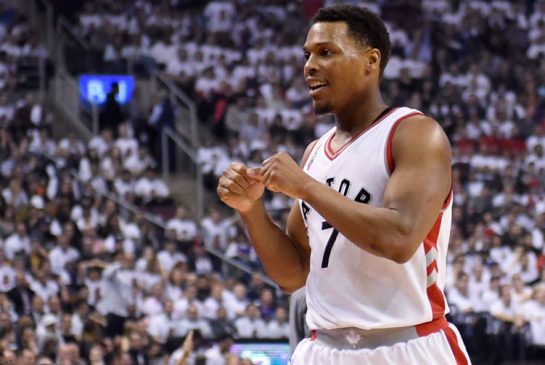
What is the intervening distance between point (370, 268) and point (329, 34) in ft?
2.60

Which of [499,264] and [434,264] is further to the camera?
[499,264]

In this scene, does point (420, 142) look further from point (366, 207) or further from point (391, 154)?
point (366, 207)

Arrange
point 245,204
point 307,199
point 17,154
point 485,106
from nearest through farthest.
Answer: point 307,199
point 245,204
point 17,154
point 485,106

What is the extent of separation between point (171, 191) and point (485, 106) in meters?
5.89

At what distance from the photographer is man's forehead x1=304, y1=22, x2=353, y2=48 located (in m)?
3.75

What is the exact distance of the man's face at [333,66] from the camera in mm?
3734

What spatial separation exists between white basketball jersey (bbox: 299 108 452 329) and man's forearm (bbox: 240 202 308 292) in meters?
0.28

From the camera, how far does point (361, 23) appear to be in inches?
149

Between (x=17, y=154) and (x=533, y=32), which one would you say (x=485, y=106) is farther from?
(x=17, y=154)

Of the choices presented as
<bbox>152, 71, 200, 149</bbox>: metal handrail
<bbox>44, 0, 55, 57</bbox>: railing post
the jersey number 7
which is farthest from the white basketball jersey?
<bbox>44, 0, 55, 57</bbox>: railing post

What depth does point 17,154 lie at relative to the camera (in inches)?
601

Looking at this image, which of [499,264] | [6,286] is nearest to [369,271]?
[6,286]

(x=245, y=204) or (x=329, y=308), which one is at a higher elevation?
(x=245, y=204)

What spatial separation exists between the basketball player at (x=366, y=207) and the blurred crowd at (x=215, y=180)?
6.97 m
